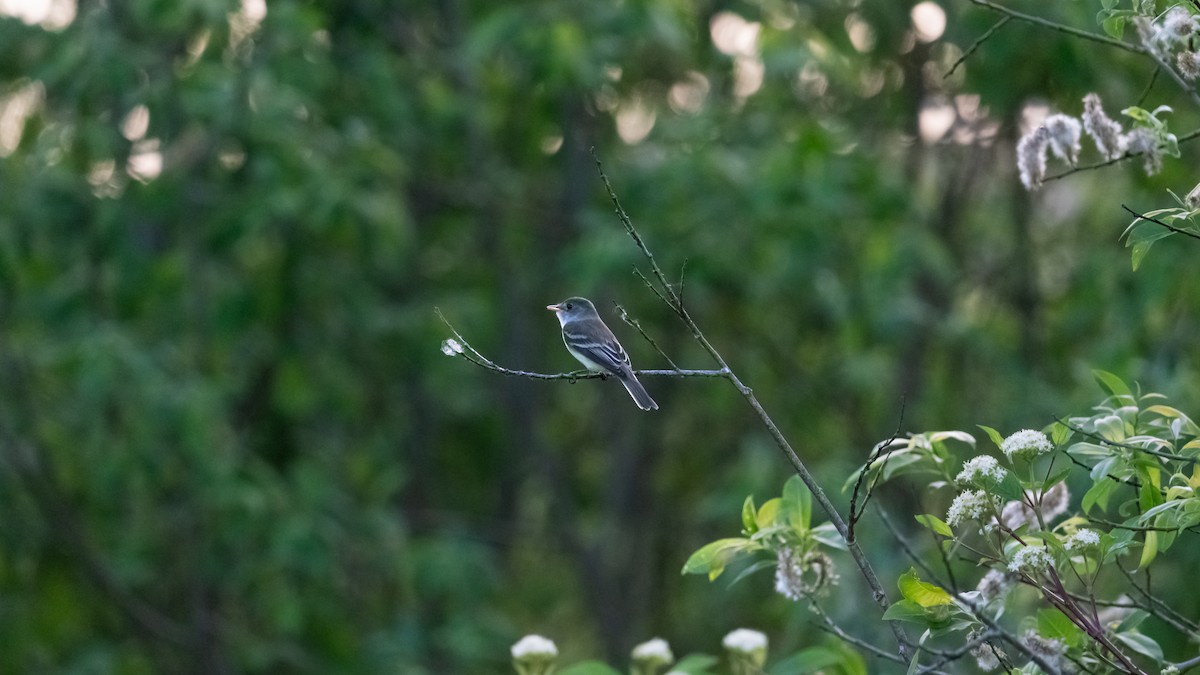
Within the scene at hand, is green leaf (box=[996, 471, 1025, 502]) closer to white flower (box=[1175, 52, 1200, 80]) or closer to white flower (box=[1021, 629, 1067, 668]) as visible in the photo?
white flower (box=[1021, 629, 1067, 668])

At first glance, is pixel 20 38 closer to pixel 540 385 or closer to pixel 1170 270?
pixel 540 385

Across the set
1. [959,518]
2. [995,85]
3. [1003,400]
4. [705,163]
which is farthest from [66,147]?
[959,518]

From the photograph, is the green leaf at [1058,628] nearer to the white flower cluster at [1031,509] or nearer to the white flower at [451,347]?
the white flower cluster at [1031,509]

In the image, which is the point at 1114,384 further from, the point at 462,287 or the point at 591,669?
the point at 462,287

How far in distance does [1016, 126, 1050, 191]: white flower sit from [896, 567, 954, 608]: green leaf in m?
0.94

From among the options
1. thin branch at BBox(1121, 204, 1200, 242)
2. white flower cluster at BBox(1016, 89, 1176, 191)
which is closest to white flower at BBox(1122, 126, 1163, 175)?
white flower cluster at BBox(1016, 89, 1176, 191)

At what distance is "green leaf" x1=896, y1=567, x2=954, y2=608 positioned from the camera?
8.75 ft

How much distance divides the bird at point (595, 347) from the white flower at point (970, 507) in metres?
2.34

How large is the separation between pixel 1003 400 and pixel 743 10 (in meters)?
3.13

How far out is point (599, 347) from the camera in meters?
5.64

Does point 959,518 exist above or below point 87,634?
above

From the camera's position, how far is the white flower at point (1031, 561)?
103 inches

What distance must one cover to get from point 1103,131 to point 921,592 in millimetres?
1051

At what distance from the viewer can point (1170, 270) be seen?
7020mm
